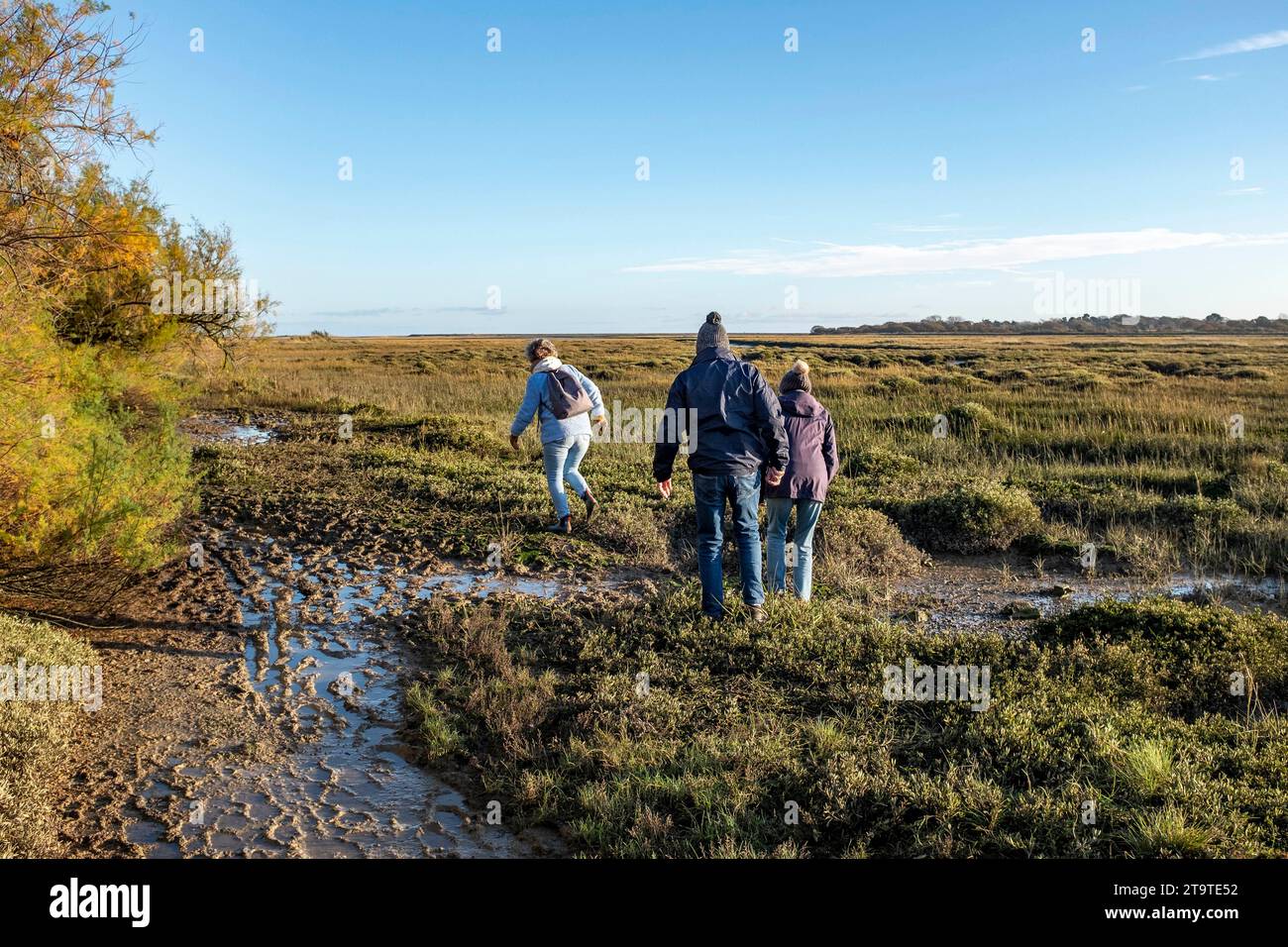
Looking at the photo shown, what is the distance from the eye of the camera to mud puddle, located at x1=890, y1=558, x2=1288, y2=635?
281 inches

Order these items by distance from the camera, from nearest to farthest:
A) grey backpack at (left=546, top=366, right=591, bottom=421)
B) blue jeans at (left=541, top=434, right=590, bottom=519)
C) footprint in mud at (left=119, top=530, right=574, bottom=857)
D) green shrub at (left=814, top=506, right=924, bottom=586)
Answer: footprint in mud at (left=119, top=530, right=574, bottom=857) < green shrub at (left=814, top=506, right=924, bottom=586) < grey backpack at (left=546, top=366, right=591, bottom=421) < blue jeans at (left=541, top=434, right=590, bottom=519)

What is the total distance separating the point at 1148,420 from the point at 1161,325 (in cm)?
17785

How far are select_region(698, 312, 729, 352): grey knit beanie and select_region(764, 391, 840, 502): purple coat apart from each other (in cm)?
69

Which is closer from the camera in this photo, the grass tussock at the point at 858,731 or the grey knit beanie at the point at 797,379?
the grass tussock at the point at 858,731

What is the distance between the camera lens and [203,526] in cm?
945

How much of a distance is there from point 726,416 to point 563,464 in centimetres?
332

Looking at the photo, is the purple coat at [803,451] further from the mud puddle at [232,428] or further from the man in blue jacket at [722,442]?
the mud puddle at [232,428]

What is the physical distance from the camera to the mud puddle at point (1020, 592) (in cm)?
712

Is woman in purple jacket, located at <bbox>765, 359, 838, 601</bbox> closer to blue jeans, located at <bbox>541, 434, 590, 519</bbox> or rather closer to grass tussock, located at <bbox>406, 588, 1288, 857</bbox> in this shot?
grass tussock, located at <bbox>406, 588, 1288, 857</bbox>

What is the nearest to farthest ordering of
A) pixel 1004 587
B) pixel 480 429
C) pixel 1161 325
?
pixel 1004 587, pixel 480 429, pixel 1161 325

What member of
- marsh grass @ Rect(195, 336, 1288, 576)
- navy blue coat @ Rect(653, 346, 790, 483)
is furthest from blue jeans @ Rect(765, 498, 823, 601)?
marsh grass @ Rect(195, 336, 1288, 576)

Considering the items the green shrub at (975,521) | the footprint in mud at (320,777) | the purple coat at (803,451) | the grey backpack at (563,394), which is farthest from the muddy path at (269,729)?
the green shrub at (975,521)
